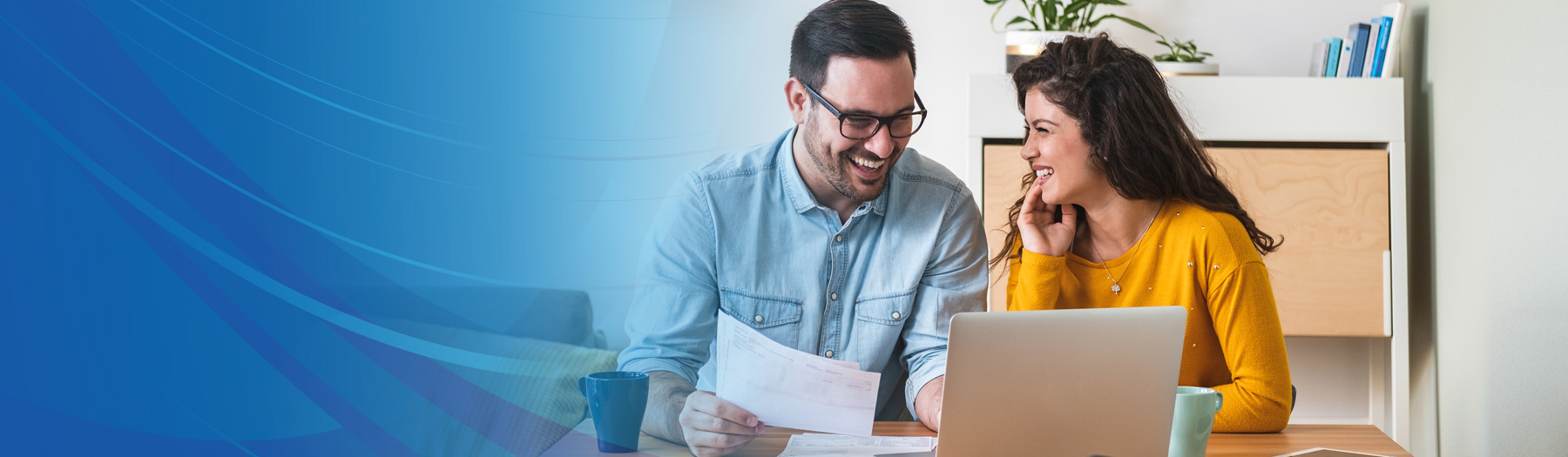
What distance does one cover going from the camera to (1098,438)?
884 mm

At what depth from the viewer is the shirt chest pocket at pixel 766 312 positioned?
142 centimetres

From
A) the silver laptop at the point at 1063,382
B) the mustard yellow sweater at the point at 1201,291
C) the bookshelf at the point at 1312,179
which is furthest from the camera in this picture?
the bookshelf at the point at 1312,179

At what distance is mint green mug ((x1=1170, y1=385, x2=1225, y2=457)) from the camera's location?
942 mm

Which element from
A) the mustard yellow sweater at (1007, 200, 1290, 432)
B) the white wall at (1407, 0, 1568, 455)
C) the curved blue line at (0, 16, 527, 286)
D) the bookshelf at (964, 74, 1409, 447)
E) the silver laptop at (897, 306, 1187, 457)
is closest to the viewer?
the curved blue line at (0, 16, 527, 286)

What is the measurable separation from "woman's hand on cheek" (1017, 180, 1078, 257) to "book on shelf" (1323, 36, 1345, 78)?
Result: 4.44ft

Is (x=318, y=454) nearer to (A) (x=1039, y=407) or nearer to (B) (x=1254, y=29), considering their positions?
(A) (x=1039, y=407)

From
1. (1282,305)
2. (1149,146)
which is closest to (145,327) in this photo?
(1149,146)

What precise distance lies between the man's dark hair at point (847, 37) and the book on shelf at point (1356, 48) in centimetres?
167

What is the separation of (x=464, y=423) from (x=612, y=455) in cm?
18

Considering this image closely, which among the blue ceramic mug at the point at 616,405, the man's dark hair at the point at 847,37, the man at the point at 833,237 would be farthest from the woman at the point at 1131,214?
the blue ceramic mug at the point at 616,405

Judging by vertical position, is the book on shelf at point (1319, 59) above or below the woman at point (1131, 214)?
above

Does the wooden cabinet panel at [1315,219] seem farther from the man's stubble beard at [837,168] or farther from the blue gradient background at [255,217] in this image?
the blue gradient background at [255,217]

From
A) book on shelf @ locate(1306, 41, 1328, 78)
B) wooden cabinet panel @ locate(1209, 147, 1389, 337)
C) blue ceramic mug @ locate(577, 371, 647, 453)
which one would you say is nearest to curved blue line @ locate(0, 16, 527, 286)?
blue ceramic mug @ locate(577, 371, 647, 453)

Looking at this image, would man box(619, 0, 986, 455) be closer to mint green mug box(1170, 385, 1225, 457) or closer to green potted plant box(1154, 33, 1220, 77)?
mint green mug box(1170, 385, 1225, 457)
